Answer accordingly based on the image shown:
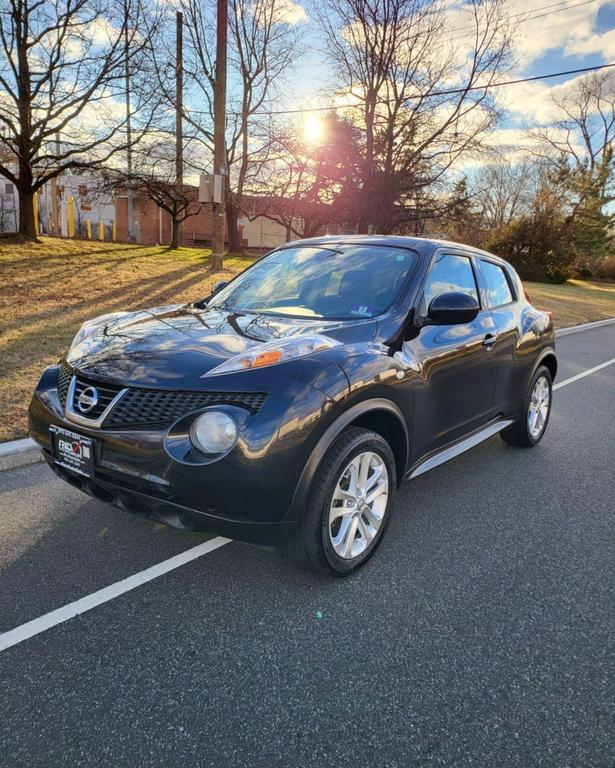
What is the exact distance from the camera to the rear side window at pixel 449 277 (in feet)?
11.7

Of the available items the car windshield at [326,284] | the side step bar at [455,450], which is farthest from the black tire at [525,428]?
the car windshield at [326,284]

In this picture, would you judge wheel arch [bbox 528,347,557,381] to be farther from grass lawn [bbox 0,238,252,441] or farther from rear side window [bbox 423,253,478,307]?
grass lawn [bbox 0,238,252,441]

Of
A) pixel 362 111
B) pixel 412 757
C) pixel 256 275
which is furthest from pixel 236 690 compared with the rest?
pixel 362 111

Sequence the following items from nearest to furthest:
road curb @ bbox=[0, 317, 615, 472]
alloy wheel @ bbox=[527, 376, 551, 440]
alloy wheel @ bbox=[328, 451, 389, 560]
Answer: alloy wheel @ bbox=[328, 451, 389, 560]
road curb @ bbox=[0, 317, 615, 472]
alloy wheel @ bbox=[527, 376, 551, 440]

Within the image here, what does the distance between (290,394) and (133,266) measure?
1434 centimetres

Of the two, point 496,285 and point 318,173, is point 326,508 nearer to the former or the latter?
point 496,285

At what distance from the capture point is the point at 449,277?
3830 millimetres

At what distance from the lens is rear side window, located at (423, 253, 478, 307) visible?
3570 mm

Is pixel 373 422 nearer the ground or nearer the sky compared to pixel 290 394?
nearer the ground

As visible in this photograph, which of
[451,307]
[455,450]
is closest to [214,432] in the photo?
[451,307]

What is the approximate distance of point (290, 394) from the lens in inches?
96.6

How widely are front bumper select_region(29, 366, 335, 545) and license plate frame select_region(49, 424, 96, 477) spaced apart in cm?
5

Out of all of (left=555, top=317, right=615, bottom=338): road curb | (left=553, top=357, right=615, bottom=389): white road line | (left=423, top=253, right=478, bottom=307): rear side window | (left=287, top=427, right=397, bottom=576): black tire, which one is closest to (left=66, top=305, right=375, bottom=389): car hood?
(left=287, top=427, right=397, bottom=576): black tire

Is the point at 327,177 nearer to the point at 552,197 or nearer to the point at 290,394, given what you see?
the point at 552,197
